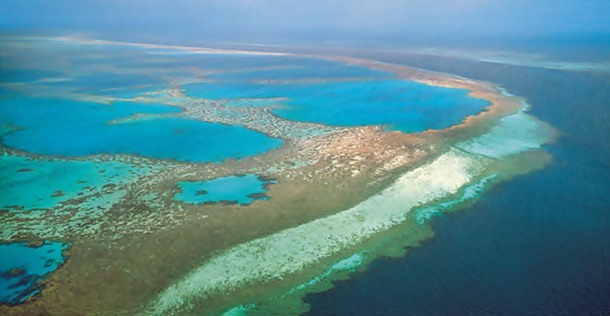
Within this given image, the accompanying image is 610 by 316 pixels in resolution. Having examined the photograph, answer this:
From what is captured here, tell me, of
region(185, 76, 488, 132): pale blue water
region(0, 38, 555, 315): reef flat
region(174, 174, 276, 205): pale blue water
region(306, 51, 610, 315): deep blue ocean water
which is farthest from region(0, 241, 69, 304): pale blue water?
region(185, 76, 488, 132): pale blue water

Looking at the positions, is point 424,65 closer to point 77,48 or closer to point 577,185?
point 577,185

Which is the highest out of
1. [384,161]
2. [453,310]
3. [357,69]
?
[357,69]

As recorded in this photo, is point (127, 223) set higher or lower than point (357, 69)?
lower

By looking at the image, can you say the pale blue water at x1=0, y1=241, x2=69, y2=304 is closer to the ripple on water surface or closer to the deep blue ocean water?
Answer: the deep blue ocean water

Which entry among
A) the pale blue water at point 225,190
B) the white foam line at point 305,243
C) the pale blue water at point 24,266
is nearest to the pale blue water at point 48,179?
the pale blue water at point 24,266

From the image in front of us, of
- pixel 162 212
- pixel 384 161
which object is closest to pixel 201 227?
pixel 162 212

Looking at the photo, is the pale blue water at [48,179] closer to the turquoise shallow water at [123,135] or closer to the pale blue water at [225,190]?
the turquoise shallow water at [123,135]
